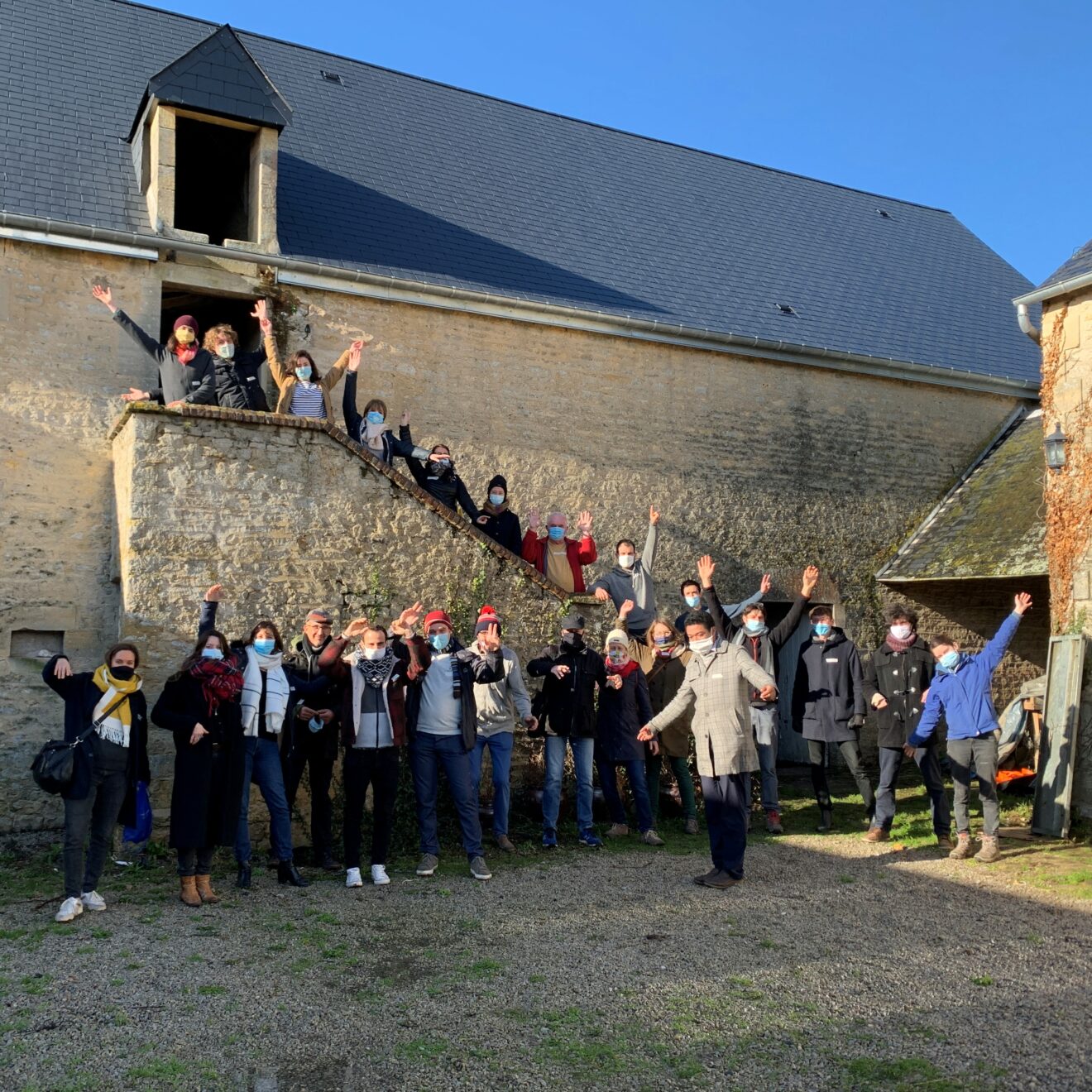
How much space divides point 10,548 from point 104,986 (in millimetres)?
5526

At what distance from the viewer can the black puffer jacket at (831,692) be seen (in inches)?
343

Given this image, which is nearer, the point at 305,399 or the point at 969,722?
the point at 969,722

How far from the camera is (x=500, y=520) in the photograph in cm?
995

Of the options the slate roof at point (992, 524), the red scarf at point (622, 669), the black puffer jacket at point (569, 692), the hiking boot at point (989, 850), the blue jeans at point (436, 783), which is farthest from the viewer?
the slate roof at point (992, 524)

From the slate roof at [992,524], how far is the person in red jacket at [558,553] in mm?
5009

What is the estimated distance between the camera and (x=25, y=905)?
647cm

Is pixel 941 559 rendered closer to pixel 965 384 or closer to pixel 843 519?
pixel 843 519

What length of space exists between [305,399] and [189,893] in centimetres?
442

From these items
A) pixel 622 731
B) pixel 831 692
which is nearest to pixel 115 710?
pixel 622 731

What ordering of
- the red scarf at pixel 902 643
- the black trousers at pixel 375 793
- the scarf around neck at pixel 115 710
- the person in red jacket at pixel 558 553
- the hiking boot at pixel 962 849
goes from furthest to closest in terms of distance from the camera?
the person in red jacket at pixel 558 553 < the red scarf at pixel 902 643 < the hiking boot at pixel 962 849 < the black trousers at pixel 375 793 < the scarf around neck at pixel 115 710

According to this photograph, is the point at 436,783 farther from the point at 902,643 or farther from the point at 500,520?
the point at 902,643

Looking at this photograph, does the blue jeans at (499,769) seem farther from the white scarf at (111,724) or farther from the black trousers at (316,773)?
the white scarf at (111,724)

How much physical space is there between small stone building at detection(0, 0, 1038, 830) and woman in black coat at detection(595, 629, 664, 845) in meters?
1.11

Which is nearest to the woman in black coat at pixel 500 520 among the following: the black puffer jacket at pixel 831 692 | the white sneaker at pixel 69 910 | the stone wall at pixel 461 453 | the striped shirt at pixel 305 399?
the stone wall at pixel 461 453
